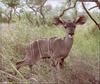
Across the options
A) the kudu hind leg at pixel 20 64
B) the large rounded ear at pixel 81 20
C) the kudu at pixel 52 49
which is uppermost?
the large rounded ear at pixel 81 20

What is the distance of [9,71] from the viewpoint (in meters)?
2.37

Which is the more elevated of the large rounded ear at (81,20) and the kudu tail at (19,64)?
the large rounded ear at (81,20)

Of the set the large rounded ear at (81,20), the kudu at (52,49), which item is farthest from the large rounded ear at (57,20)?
the large rounded ear at (81,20)

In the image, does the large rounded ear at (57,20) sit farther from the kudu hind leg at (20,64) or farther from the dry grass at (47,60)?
the kudu hind leg at (20,64)

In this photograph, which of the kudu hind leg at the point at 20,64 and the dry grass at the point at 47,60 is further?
the kudu hind leg at the point at 20,64

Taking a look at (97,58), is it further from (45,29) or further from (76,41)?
(45,29)

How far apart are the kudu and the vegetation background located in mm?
37

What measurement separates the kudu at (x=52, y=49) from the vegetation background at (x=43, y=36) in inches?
1.5

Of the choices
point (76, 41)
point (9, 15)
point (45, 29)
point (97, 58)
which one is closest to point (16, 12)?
point (9, 15)

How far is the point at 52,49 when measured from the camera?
8.27 feet

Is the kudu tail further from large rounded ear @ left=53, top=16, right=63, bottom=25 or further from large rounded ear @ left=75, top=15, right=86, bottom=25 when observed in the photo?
large rounded ear @ left=75, top=15, right=86, bottom=25

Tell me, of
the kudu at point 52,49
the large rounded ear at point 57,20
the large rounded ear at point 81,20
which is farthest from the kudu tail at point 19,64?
the large rounded ear at point 81,20

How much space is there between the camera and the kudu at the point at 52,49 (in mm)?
2471

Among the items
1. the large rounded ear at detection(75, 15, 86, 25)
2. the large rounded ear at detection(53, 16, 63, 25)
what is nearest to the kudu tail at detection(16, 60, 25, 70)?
the large rounded ear at detection(53, 16, 63, 25)
